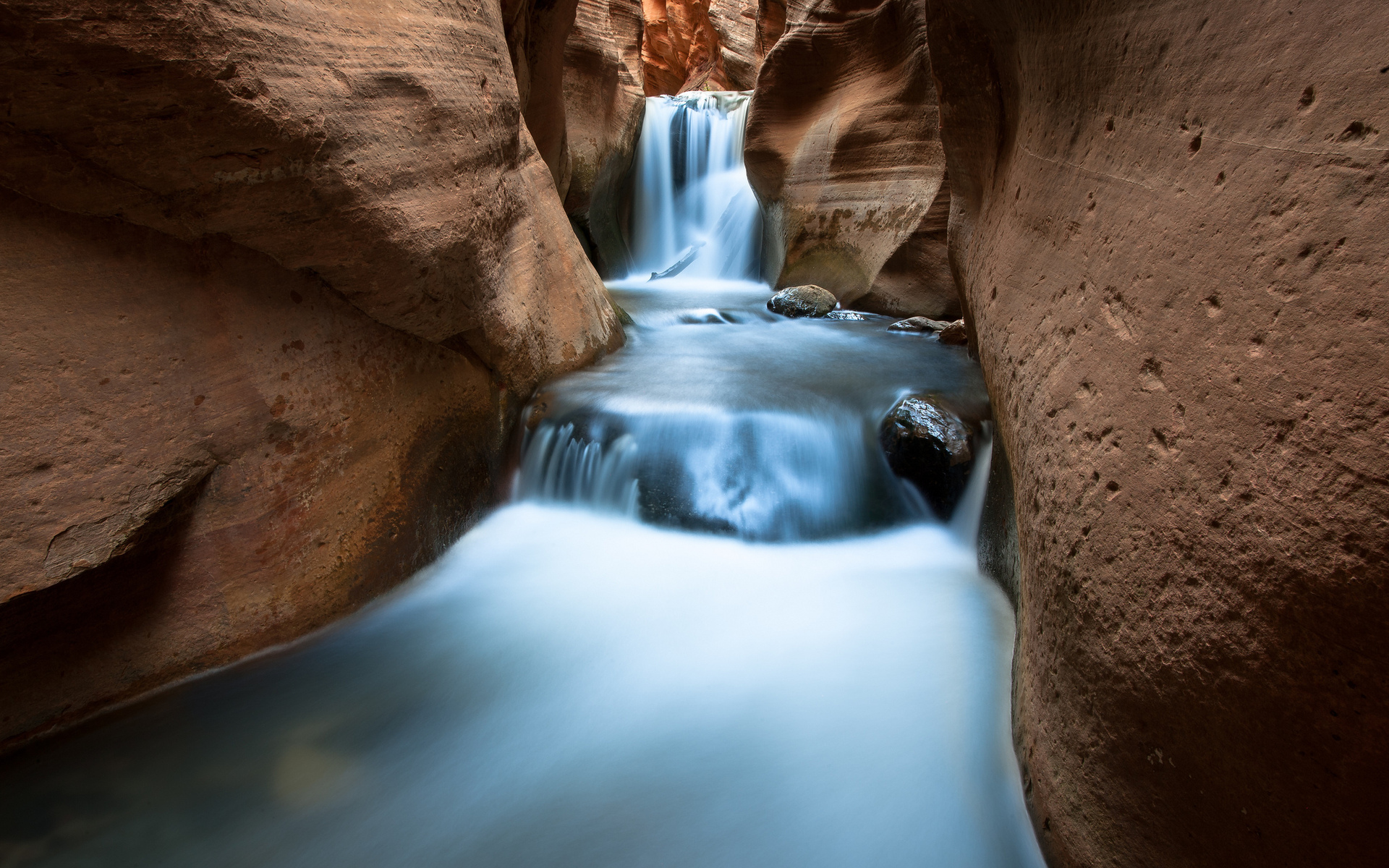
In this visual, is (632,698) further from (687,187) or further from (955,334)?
(687,187)

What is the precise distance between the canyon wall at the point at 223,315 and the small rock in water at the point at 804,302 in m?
3.97

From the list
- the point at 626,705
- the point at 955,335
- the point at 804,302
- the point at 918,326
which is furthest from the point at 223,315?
the point at 804,302

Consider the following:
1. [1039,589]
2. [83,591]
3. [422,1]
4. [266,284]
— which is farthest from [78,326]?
[1039,589]

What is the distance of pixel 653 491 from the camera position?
344 centimetres

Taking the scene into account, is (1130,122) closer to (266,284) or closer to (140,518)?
(266,284)

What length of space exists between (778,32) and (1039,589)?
12.7 meters

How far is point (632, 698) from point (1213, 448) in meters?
1.81

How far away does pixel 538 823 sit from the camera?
190cm

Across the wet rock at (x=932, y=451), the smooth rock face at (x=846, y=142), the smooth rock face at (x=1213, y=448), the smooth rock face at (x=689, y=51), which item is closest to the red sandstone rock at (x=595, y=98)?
the smooth rock face at (x=846, y=142)

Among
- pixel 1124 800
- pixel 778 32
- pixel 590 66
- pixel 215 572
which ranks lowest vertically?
pixel 215 572

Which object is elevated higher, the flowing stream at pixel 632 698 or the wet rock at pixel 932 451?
the wet rock at pixel 932 451

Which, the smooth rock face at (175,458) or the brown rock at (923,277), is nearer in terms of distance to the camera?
the smooth rock face at (175,458)

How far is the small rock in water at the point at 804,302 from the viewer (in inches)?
265

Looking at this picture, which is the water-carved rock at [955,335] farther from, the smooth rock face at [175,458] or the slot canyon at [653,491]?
the smooth rock face at [175,458]
